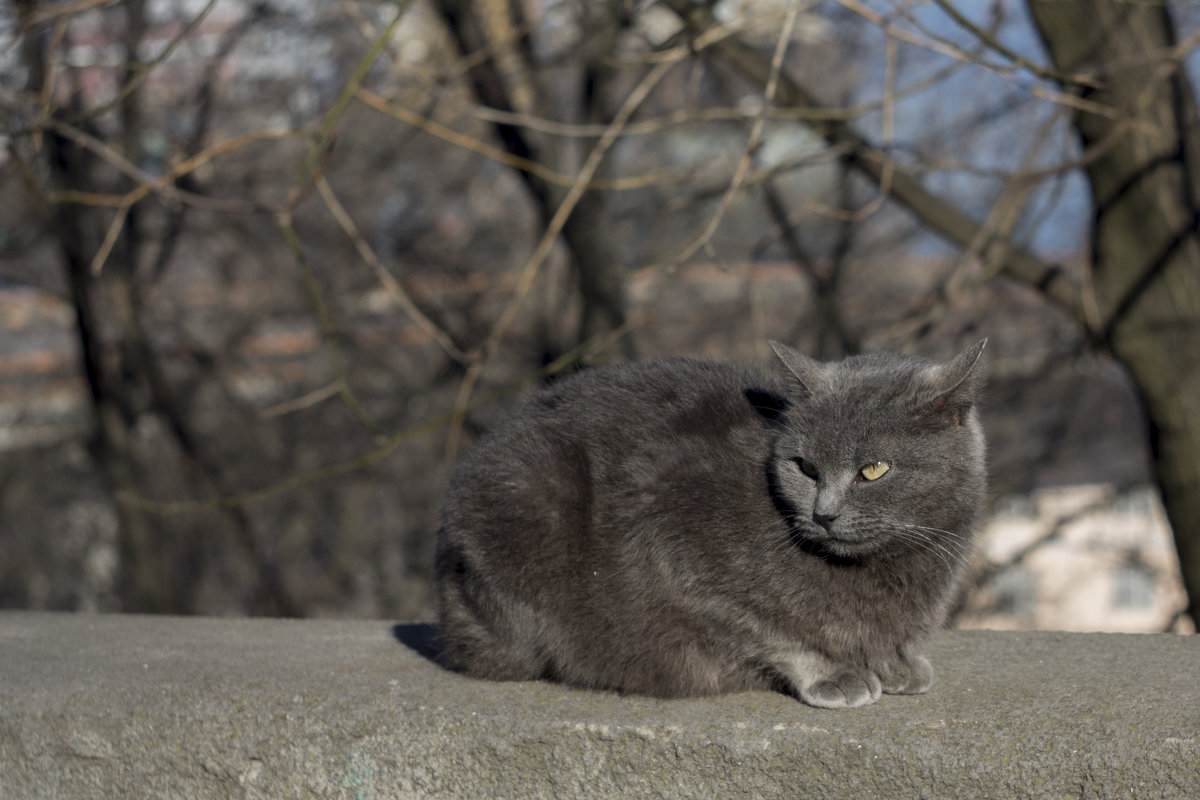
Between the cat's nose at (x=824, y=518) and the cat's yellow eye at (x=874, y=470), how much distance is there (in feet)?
0.35

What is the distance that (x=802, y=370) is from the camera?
2221 mm

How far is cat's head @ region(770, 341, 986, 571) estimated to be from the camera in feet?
6.88

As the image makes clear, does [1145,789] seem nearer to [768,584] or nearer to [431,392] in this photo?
[768,584]

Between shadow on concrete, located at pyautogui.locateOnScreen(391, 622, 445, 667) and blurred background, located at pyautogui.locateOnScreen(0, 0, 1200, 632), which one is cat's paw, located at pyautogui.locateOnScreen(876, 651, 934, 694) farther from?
blurred background, located at pyautogui.locateOnScreen(0, 0, 1200, 632)

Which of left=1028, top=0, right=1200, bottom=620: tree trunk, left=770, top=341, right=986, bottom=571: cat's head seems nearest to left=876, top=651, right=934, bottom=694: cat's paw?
left=770, top=341, right=986, bottom=571: cat's head

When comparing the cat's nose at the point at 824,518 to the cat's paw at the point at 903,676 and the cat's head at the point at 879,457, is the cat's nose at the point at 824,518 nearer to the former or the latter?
the cat's head at the point at 879,457

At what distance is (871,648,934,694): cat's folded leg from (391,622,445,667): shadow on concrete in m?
→ 1.03

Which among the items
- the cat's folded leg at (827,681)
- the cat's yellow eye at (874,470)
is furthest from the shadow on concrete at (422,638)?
the cat's yellow eye at (874,470)

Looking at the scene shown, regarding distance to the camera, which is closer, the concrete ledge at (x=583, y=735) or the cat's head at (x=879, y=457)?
the concrete ledge at (x=583, y=735)

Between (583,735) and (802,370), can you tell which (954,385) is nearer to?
(802,370)

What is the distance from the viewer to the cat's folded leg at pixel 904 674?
231 cm

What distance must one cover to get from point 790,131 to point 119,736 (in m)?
6.76

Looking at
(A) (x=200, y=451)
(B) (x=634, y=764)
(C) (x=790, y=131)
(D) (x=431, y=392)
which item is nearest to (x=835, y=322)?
(C) (x=790, y=131)

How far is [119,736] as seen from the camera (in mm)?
2318
